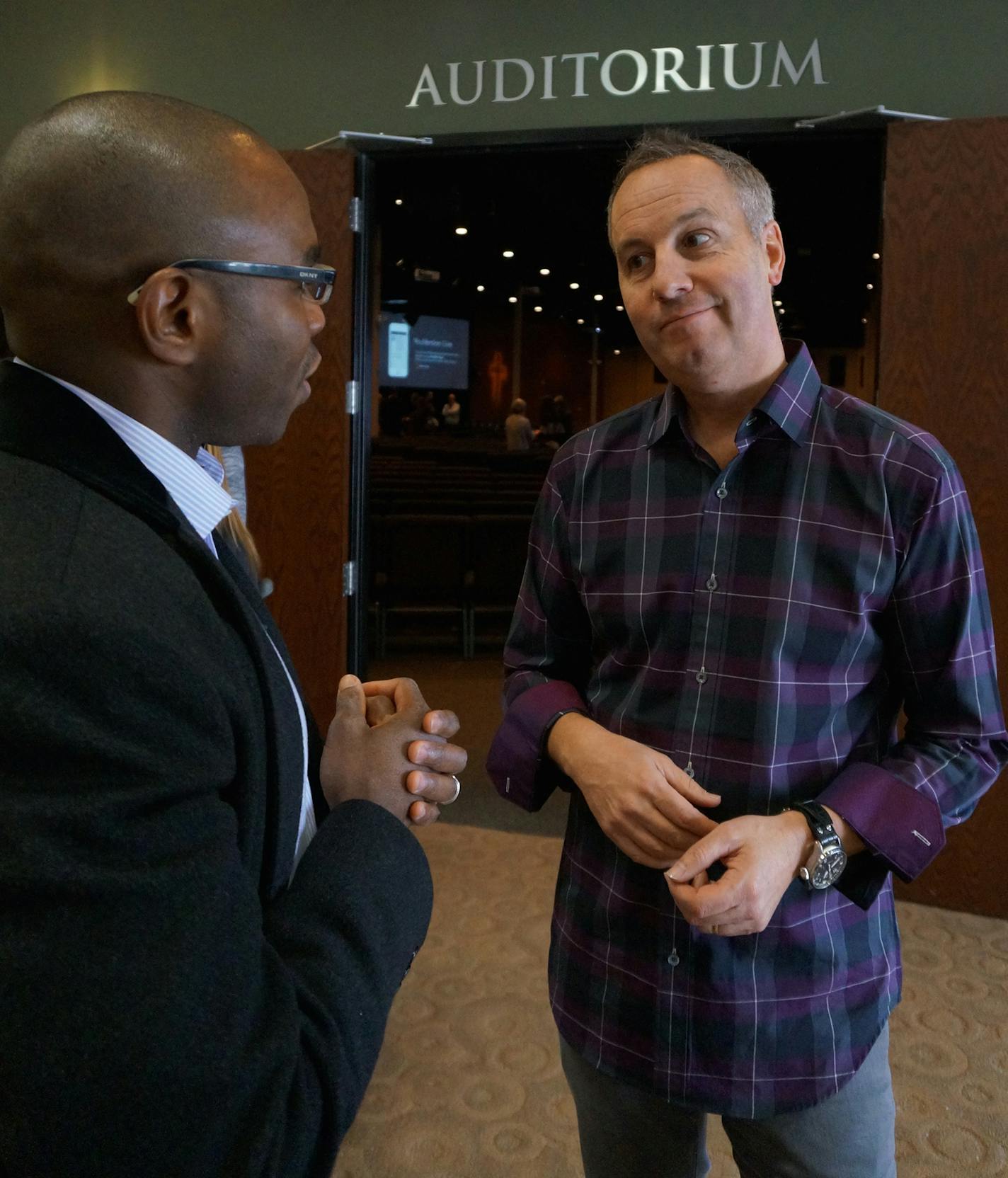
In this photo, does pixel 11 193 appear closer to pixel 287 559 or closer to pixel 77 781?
pixel 77 781

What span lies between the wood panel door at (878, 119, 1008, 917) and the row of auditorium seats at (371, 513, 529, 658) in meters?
4.05

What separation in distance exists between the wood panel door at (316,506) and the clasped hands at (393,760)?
3.00 metres

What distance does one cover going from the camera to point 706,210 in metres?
1.24

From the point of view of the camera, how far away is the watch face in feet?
3.58

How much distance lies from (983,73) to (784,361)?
102 inches

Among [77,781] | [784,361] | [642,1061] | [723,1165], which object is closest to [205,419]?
[77,781]

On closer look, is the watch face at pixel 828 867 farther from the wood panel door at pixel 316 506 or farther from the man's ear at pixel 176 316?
the wood panel door at pixel 316 506

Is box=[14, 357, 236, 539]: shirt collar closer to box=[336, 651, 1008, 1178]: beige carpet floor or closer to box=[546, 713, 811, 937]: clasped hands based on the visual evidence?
box=[546, 713, 811, 937]: clasped hands

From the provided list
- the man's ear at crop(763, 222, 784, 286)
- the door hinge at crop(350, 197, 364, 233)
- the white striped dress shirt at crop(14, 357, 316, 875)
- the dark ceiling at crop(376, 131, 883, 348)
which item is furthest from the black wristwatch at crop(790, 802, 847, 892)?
the door hinge at crop(350, 197, 364, 233)

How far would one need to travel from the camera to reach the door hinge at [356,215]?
12.3 ft

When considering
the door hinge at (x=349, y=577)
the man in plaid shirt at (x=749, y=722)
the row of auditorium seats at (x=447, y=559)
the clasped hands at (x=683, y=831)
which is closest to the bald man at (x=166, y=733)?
the clasped hands at (x=683, y=831)

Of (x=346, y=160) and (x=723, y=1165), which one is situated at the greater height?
(x=346, y=160)

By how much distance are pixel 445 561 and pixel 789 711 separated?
6057mm

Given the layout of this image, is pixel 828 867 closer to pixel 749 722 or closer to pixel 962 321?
pixel 749 722
